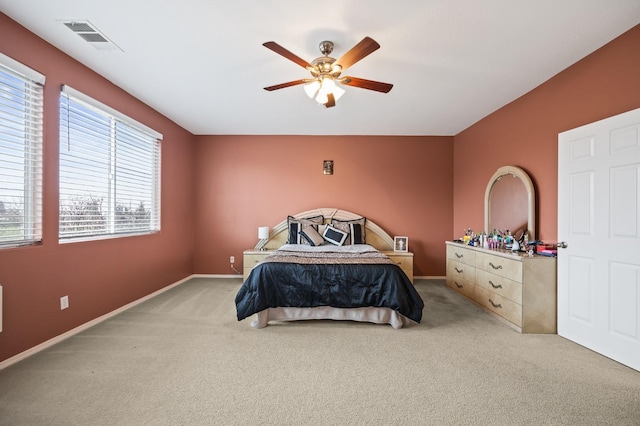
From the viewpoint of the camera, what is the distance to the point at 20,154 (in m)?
2.20

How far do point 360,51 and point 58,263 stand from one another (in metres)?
3.17

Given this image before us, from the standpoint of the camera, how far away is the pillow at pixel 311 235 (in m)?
4.37

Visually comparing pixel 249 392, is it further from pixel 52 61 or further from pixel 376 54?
pixel 52 61

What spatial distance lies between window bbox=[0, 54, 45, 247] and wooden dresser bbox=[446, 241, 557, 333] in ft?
14.5

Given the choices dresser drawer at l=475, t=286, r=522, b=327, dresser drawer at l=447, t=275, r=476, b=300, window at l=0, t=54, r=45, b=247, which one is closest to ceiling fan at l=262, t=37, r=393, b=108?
window at l=0, t=54, r=45, b=247

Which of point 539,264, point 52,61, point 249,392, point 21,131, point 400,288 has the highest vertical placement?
point 52,61

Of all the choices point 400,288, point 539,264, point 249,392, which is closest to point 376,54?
point 400,288

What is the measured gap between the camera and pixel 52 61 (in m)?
2.44

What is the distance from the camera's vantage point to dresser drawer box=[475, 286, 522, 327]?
276cm

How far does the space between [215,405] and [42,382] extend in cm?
128

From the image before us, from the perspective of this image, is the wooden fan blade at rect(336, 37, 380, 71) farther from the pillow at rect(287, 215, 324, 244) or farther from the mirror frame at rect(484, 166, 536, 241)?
the pillow at rect(287, 215, 324, 244)

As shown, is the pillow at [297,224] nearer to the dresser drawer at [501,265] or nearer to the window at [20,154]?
the dresser drawer at [501,265]

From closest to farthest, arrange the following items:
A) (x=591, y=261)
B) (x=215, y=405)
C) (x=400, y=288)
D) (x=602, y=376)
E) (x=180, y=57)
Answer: (x=215, y=405), (x=602, y=376), (x=591, y=261), (x=180, y=57), (x=400, y=288)

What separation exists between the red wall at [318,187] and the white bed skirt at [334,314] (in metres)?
2.28
